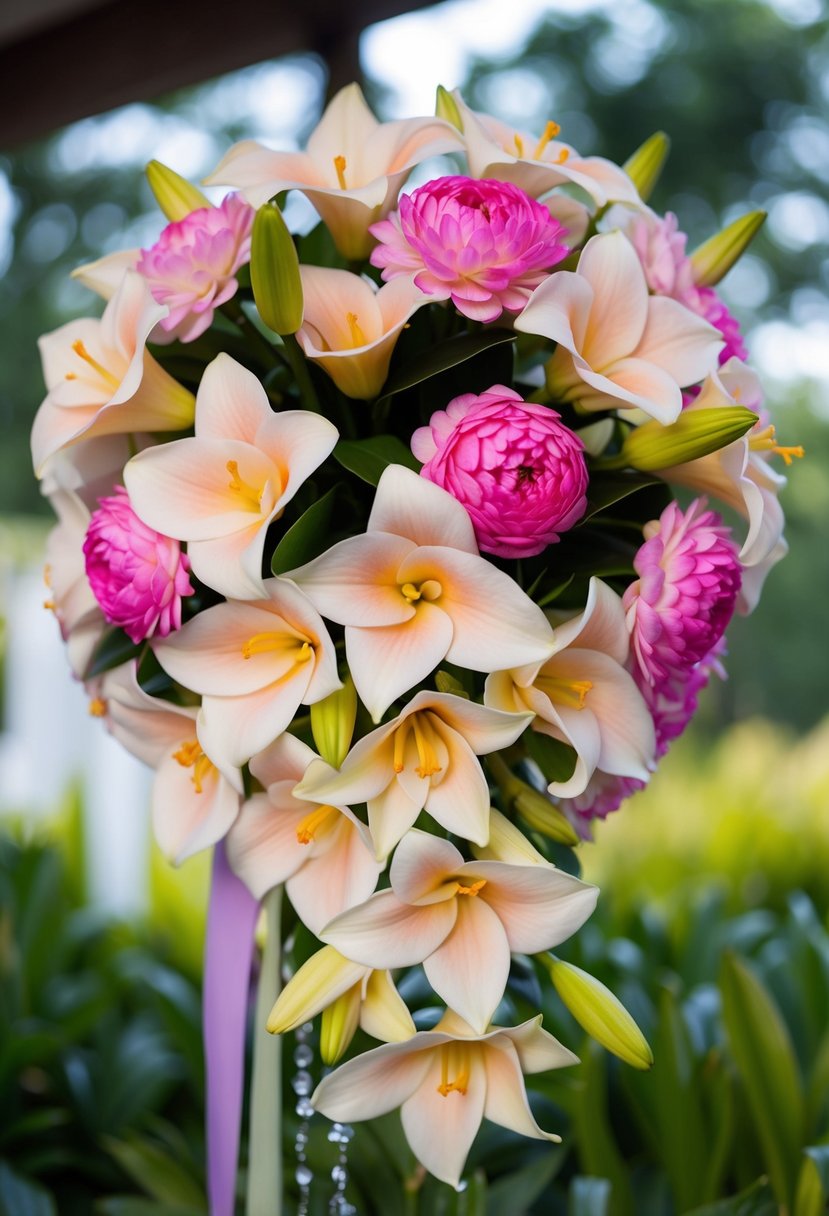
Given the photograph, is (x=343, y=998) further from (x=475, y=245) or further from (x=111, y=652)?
(x=475, y=245)

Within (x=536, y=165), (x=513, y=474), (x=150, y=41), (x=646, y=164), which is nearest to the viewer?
(x=513, y=474)

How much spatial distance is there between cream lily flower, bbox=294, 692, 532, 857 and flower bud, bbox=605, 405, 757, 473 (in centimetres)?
17

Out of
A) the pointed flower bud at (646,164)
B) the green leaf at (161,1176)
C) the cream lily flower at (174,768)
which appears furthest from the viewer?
the green leaf at (161,1176)

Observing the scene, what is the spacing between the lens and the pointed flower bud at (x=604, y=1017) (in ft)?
1.80

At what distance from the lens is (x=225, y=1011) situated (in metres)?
0.69

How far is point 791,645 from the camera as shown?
775 cm

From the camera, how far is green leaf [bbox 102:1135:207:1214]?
2.83ft

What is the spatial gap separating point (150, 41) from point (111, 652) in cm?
92

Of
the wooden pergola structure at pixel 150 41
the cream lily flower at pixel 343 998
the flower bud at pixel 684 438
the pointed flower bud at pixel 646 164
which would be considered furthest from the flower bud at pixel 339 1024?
the wooden pergola structure at pixel 150 41

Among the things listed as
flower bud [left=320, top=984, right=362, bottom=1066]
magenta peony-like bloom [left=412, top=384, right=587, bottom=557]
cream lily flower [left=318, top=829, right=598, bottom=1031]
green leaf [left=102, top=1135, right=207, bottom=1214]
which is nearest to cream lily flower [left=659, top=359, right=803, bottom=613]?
magenta peony-like bloom [left=412, top=384, right=587, bottom=557]

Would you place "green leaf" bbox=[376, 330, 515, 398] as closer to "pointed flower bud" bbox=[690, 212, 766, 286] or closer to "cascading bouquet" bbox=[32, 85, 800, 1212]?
"cascading bouquet" bbox=[32, 85, 800, 1212]

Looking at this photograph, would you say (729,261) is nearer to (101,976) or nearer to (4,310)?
(101,976)

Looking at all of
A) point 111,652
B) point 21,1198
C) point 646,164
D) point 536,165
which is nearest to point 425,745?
point 111,652

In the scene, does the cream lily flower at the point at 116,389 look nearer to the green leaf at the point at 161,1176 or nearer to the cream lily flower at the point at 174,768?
the cream lily flower at the point at 174,768
